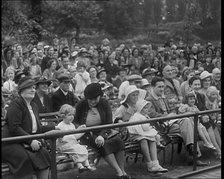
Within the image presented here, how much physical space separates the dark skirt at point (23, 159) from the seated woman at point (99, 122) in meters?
0.79

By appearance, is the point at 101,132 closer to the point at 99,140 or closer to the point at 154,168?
the point at 99,140

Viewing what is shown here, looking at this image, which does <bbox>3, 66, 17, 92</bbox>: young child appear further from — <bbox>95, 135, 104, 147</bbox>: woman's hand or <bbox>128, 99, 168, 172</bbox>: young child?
<bbox>95, 135, 104, 147</bbox>: woman's hand

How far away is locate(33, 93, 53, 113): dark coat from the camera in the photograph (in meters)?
7.20

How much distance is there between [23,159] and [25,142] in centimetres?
20

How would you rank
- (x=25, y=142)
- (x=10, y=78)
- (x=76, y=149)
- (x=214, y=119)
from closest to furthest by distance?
1. (x=25, y=142)
2. (x=76, y=149)
3. (x=214, y=119)
4. (x=10, y=78)

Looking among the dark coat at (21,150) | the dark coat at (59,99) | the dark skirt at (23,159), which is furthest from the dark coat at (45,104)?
the dark skirt at (23,159)

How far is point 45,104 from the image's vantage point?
732 centimetres

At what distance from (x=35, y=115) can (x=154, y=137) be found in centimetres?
176

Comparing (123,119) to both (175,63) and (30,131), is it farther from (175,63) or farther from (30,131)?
(175,63)

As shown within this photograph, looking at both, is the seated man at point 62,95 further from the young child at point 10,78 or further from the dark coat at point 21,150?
the dark coat at point 21,150

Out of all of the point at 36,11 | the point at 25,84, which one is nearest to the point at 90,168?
the point at 25,84

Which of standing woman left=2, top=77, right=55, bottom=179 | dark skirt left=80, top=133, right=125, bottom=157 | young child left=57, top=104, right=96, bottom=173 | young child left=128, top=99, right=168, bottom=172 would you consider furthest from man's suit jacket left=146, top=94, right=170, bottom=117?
standing woman left=2, top=77, right=55, bottom=179

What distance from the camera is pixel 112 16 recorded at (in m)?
27.6

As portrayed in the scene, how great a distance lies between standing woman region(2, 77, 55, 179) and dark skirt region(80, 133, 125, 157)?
0.68 metres
